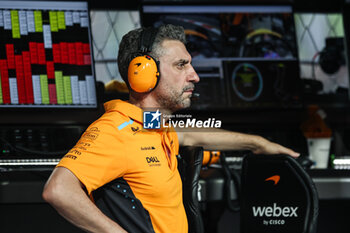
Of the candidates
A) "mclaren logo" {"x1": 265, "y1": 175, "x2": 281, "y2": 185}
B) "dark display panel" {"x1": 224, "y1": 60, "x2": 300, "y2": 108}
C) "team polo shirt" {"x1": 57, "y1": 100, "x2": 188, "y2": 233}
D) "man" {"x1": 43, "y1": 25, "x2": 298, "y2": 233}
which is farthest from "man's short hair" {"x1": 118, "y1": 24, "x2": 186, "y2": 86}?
"dark display panel" {"x1": 224, "y1": 60, "x2": 300, "y2": 108}

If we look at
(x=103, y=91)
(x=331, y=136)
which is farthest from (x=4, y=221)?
(x=331, y=136)

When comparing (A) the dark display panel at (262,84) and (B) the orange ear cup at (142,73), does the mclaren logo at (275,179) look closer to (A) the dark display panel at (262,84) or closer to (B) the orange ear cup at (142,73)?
(B) the orange ear cup at (142,73)

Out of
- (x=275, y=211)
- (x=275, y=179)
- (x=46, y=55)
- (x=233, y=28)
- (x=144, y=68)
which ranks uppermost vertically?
(x=233, y=28)

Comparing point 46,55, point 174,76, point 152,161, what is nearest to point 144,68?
point 174,76

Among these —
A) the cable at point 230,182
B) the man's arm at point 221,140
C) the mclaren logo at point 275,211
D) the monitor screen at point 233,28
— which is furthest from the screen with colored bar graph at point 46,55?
the mclaren logo at point 275,211

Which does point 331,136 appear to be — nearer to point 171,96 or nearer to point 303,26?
point 303,26

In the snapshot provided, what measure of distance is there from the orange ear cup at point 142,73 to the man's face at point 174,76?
2.1 inches

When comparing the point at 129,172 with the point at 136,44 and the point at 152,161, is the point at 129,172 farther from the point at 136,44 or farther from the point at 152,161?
the point at 136,44

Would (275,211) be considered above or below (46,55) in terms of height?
below

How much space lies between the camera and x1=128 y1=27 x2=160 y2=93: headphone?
1.15 meters

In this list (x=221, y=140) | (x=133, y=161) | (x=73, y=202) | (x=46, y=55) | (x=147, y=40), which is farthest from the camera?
(x=46, y=55)

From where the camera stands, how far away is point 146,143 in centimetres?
115

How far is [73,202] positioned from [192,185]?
0.42 meters

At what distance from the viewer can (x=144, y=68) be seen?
3.76 ft
